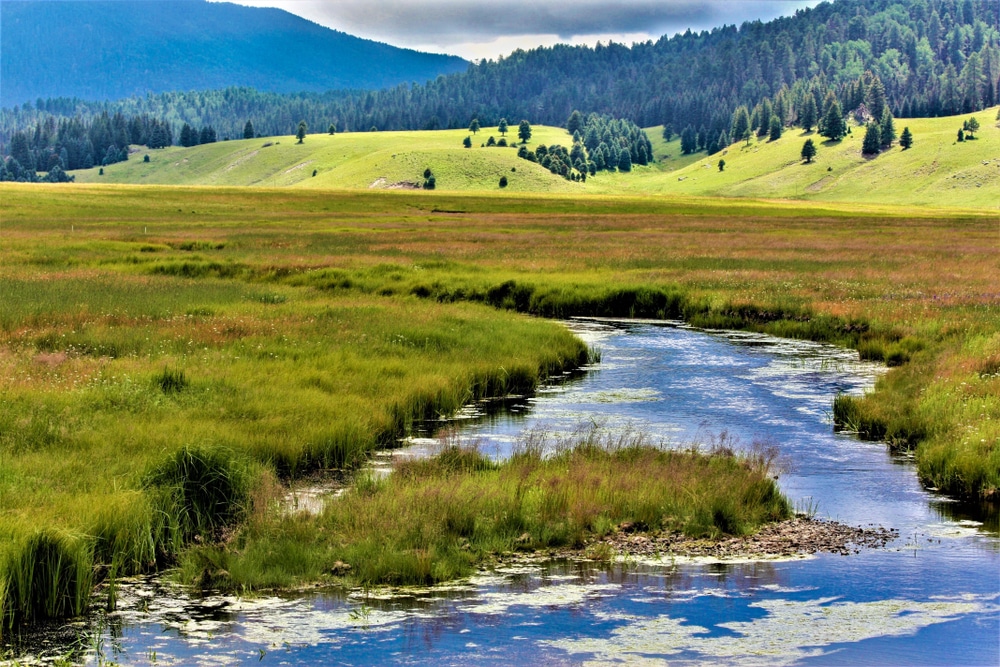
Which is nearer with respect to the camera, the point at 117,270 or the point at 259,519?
the point at 259,519

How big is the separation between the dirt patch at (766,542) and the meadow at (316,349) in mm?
526

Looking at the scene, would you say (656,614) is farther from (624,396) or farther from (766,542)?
(624,396)

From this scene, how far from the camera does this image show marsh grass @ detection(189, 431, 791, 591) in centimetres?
1236

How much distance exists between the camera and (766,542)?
46.0 ft

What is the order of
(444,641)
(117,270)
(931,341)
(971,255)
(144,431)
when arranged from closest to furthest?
(444,641)
(144,431)
(931,341)
(117,270)
(971,255)

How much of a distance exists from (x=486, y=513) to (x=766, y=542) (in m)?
3.85

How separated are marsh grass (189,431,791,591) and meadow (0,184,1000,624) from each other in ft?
0.39

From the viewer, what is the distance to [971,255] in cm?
5672

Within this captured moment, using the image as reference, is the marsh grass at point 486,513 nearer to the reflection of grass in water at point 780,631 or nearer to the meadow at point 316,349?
the meadow at point 316,349

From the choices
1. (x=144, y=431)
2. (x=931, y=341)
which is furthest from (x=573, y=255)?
(x=144, y=431)

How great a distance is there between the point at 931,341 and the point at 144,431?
23.0 m

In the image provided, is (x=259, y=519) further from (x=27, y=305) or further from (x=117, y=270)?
(x=117, y=270)

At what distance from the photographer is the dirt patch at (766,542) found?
1362 centimetres

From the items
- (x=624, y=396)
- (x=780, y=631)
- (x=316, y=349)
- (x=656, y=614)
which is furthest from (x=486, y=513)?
(x=316, y=349)
